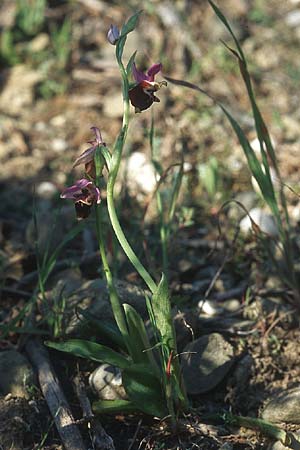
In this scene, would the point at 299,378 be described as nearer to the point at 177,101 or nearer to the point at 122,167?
the point at 122,167

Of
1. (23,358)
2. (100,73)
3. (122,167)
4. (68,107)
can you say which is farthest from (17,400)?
(100,73)

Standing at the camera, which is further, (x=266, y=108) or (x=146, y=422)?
(x=266, y=108)

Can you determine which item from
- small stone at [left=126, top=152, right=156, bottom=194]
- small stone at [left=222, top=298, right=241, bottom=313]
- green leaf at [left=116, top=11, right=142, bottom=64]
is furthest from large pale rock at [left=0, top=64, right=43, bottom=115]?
green leaf at [left=116, top=11, right=142, bottom=64]

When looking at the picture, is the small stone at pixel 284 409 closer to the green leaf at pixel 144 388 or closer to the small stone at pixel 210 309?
the green leaf at pixel 144 388

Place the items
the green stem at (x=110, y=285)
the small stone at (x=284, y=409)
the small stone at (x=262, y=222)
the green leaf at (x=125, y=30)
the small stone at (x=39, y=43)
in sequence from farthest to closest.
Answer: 1. the small stone at (x=39, y=43)
2. the small stone at (x=262, y=222)
3. the small stone at (x=284, y=409)
4. the green stem at (x=110, y=285)
5. the green leaf at (x=125, y=30)

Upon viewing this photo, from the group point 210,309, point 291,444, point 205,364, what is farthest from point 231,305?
point 291,444

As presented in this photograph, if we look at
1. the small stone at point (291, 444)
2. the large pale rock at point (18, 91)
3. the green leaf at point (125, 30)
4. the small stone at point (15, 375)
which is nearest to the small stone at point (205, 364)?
the small stone at point (291, 444)

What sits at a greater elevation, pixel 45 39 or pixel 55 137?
pixel 45 39

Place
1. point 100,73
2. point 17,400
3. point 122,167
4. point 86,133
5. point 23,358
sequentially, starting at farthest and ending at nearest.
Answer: point 100,73 → point 86,133 → point 122,167 → point 23,358 → point 17,400
